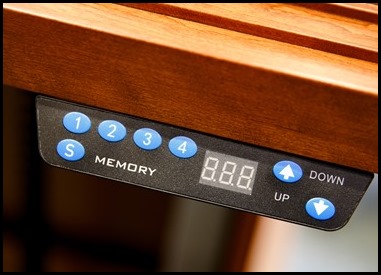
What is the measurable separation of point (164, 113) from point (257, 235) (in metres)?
0.86

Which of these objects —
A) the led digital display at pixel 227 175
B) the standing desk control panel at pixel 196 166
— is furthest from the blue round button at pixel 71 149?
the led digital display at pixel 227 175

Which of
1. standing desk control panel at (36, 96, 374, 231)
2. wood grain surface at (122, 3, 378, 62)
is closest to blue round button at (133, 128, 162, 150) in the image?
standing desk control panel at (36, 96, 374, 231)

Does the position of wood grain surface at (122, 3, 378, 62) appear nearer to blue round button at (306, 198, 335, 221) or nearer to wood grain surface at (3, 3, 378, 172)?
wood grain surface at (3, 3, 378, 172)

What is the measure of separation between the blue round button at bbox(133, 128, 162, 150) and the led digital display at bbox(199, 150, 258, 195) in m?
0.06

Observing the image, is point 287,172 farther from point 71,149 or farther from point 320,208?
point 71,149

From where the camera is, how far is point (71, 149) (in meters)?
0.60

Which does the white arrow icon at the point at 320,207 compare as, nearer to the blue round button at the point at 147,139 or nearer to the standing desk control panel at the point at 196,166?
the standing desk control panel at the point at 196,166

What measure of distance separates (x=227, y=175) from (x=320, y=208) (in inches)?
4.2

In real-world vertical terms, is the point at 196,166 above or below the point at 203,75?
below

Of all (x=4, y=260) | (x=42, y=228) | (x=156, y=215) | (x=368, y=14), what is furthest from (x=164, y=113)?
(x=4, y=260)

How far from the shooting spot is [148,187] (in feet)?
1.98

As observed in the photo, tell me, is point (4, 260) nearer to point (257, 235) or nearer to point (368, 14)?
point (257, 235)

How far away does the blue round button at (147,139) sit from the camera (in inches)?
23.1

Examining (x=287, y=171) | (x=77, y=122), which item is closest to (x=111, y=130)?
(x=77, y=122)
